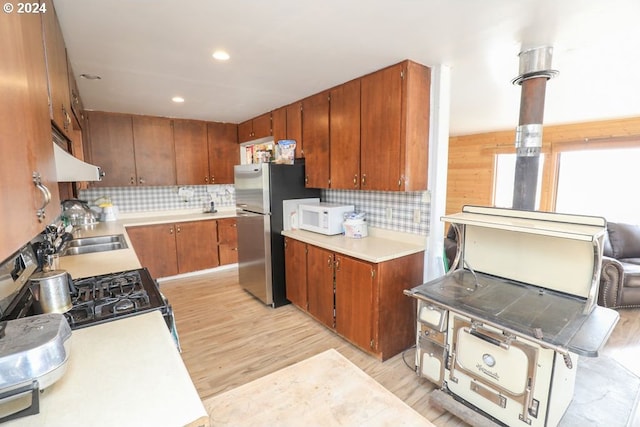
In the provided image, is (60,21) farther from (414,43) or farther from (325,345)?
(325,345)

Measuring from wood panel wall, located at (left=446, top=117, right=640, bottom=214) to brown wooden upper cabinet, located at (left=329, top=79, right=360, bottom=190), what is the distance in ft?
14.1

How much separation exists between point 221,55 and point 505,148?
18.3 feet

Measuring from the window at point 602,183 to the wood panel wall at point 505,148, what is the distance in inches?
6.0

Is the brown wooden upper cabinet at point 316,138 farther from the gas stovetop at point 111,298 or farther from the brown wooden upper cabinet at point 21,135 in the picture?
the brown wooden upper cabinet at point 21,135

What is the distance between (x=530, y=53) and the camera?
6.67ft

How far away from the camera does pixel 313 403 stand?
1.08m

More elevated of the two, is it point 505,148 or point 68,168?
point 505,148

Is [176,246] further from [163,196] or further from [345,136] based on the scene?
[345,136]

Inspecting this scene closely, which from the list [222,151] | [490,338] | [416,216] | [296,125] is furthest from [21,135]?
[222,151]

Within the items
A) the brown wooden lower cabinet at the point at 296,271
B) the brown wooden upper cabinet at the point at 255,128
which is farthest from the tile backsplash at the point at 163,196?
the brown wooden lower cabinet at the point at 296,271

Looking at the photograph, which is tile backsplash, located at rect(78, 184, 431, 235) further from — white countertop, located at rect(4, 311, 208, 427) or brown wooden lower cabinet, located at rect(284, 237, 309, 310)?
white countertop, located at rect(4, 311, 208, 427)

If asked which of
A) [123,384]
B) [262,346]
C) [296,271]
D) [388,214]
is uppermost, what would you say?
[388,214]

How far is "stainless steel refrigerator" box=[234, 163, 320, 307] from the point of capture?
327cm

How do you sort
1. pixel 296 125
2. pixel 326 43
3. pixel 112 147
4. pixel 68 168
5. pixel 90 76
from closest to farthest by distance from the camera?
1. pixel 68 168
2. pixel 326 43
3. pixel 90 76
4. pixel 296 125
5. pixel 112 147
